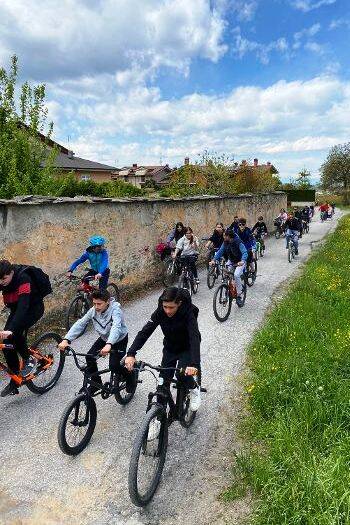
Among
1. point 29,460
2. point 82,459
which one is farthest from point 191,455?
point 29,460

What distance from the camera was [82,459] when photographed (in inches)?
167

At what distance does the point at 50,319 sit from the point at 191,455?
16.1ft

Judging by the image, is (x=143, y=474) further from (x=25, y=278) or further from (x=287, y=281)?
(x=287, y=281)

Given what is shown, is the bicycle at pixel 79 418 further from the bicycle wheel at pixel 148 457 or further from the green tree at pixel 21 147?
the green tree at pixel 21 147

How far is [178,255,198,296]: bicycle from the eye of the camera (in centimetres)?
1038

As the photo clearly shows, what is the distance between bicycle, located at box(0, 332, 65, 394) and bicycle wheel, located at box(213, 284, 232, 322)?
12.0 feet

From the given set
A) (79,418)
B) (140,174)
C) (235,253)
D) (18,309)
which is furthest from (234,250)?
(140,174)

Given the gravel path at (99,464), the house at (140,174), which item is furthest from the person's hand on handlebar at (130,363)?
the house at (140,174)

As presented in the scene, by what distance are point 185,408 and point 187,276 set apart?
6082 millimetres

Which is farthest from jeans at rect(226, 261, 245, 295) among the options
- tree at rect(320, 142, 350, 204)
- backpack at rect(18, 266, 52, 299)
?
tree at rect(320, 142, 350, 204)

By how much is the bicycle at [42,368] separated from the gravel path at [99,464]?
140mm

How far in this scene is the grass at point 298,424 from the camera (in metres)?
3.19

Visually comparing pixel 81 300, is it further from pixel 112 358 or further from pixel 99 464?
pixel 99 464

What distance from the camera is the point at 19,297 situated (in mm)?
4863
